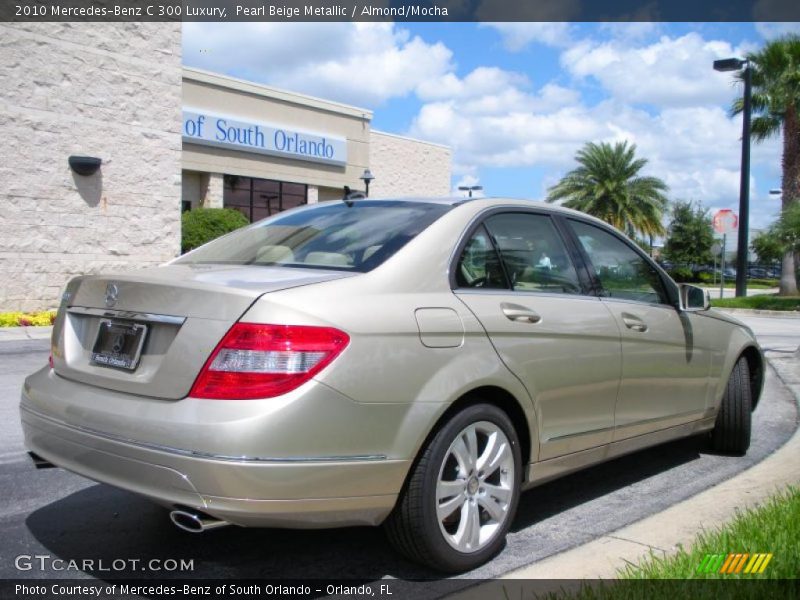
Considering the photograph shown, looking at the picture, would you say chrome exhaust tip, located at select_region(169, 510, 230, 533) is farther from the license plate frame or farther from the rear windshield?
the rear windshield

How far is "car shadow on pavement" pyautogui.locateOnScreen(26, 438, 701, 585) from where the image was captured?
3.46 m

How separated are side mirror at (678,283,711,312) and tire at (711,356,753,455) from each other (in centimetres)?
77

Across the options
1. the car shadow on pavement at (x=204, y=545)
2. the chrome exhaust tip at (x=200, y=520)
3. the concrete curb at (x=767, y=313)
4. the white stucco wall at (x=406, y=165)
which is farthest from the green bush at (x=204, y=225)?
the chrome exhaust tip at (x=200, y=520)

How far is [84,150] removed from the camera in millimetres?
14445

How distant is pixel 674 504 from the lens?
4.50m

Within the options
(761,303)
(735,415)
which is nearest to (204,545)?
(735,415)

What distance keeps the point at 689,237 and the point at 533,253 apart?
58564mm

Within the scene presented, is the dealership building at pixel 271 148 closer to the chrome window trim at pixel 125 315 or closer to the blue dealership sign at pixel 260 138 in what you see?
the blue dealership sign at pixel 260 138

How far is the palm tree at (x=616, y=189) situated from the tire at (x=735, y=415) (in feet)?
129

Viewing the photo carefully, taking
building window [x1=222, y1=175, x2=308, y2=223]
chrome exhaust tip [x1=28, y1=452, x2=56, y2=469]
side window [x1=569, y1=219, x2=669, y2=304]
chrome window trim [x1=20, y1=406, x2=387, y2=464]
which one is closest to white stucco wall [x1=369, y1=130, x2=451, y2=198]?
building window [x1=222, y1=175, x2=308, y2=223]

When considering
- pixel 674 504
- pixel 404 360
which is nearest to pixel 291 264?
pixel 404 360

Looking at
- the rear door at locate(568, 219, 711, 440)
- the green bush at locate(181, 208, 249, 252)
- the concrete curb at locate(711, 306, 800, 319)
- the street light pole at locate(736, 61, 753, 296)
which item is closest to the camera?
the rear door at locate(568, 219, 711, 440)

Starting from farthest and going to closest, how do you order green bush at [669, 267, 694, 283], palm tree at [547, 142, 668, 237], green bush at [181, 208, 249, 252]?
1. green bush at [669, 267, 694, 283]
2. palm tree at [547, 142, 668, 237]
3. green bush at [181, 208, 249, 252]

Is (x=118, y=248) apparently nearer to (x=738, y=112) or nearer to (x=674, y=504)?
(x=674, y=504)
